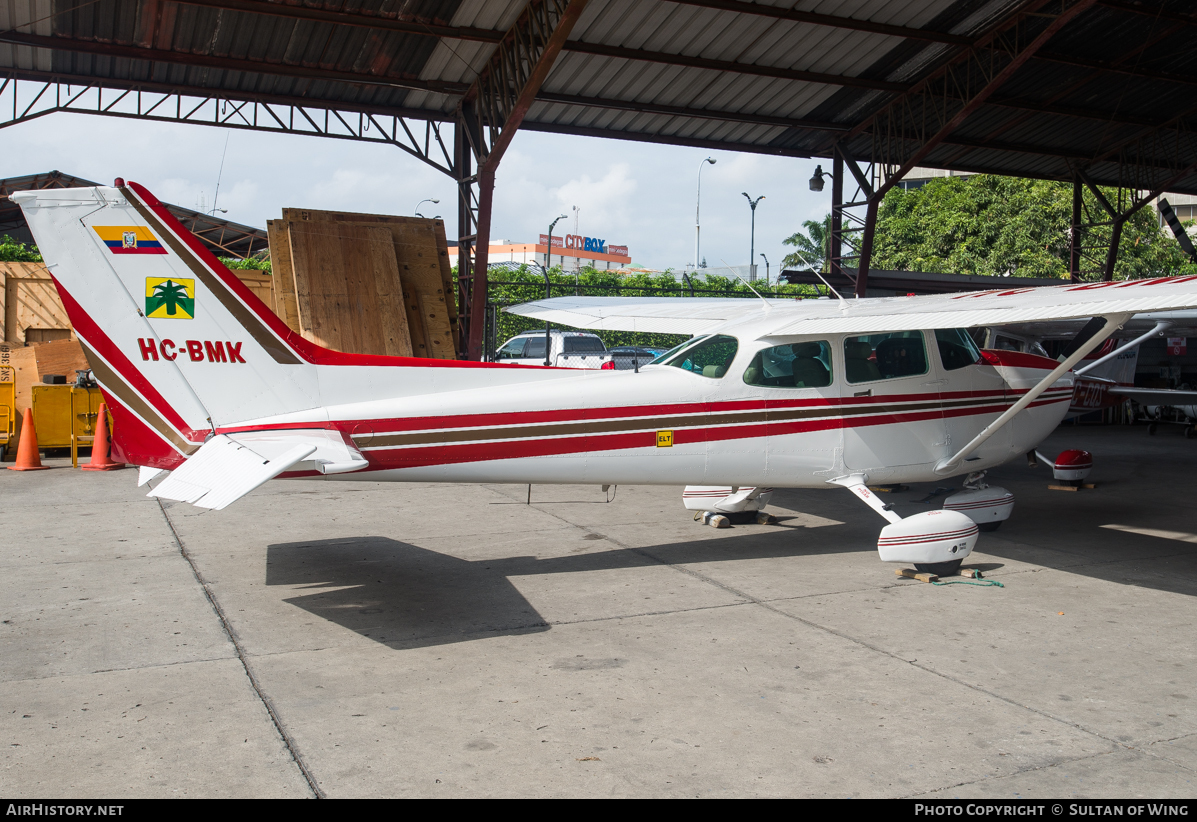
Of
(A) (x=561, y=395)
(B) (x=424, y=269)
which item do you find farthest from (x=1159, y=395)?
(B) (x=424, y=269)

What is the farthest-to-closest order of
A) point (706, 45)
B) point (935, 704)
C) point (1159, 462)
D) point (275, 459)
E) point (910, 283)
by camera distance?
1. point (910, 283)
2. point (706, 45)
3. point (1159, 462)
4. point (275, 459)
5. point (935, 704)

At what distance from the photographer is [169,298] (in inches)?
228

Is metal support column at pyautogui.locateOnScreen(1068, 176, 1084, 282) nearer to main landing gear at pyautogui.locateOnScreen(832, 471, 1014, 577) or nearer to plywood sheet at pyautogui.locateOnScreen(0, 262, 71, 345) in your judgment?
main landing gear at pyautogui.locateOnScreen(832, 471, 1014, 577)

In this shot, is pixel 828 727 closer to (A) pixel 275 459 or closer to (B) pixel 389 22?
(A) pixel 275 459

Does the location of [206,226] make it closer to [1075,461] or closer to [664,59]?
[664,59]

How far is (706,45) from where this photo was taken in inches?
622

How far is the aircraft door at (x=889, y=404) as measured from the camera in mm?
7504

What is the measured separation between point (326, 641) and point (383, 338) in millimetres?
9586

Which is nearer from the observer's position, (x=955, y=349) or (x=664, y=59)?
(x=955, y=349)

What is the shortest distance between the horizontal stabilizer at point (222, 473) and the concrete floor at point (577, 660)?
3.04 feet

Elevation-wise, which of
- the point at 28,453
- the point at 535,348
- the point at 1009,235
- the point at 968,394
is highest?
the point at 1009,235

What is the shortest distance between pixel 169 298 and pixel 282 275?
8828 millimetres

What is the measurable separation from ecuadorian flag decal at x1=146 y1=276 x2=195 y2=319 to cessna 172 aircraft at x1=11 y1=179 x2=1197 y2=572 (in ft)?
0.05
